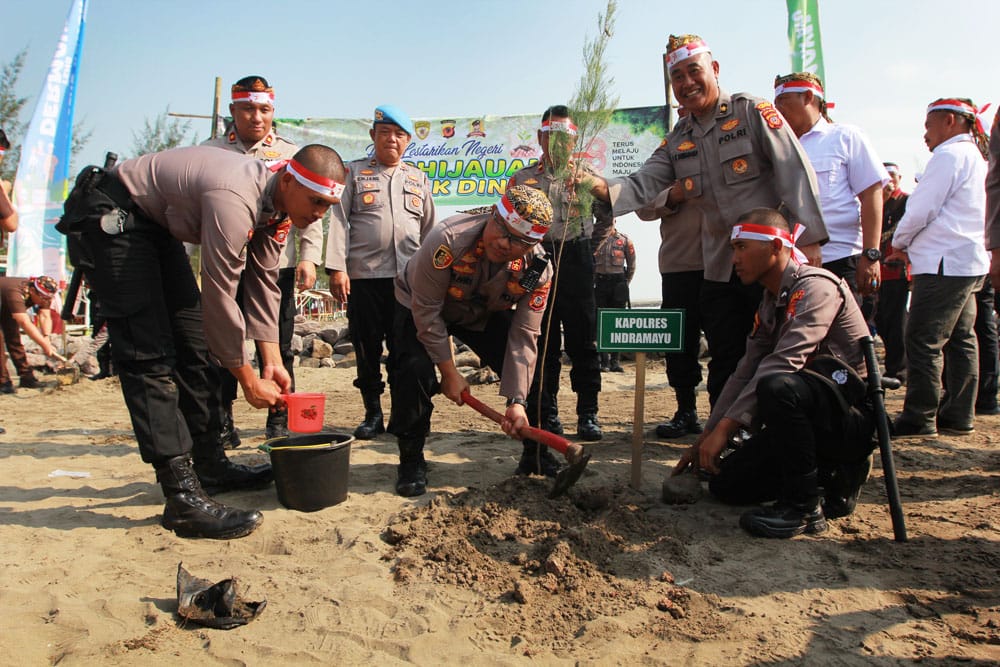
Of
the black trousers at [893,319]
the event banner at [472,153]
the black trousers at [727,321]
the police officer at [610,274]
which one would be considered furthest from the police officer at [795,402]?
the event banner at [472,153]

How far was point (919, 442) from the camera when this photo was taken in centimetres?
429

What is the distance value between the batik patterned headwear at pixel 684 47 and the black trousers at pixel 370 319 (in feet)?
7.21

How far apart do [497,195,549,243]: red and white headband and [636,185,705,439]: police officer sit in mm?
1372

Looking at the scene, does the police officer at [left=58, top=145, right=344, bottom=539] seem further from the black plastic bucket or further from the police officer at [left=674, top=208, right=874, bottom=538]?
the police officer at [left=674, top=208, right=874, bottom=538]

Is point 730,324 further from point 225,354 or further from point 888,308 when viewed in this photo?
point 888,308

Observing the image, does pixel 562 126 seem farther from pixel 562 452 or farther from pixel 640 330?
pixel 562 452

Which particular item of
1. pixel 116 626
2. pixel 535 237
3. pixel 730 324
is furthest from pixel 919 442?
pixel 116 626

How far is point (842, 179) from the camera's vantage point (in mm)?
4223

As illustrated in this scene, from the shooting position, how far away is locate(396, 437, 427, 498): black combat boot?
3.48 meters

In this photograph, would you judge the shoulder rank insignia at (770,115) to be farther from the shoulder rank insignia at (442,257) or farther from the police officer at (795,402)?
the shoulder rank insignia at (442,257)

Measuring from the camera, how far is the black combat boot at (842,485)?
3.01m

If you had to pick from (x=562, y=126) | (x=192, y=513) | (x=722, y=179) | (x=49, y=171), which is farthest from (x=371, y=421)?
(x=49, y=171)

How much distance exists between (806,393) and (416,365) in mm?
1765

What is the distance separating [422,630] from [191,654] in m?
0.70
